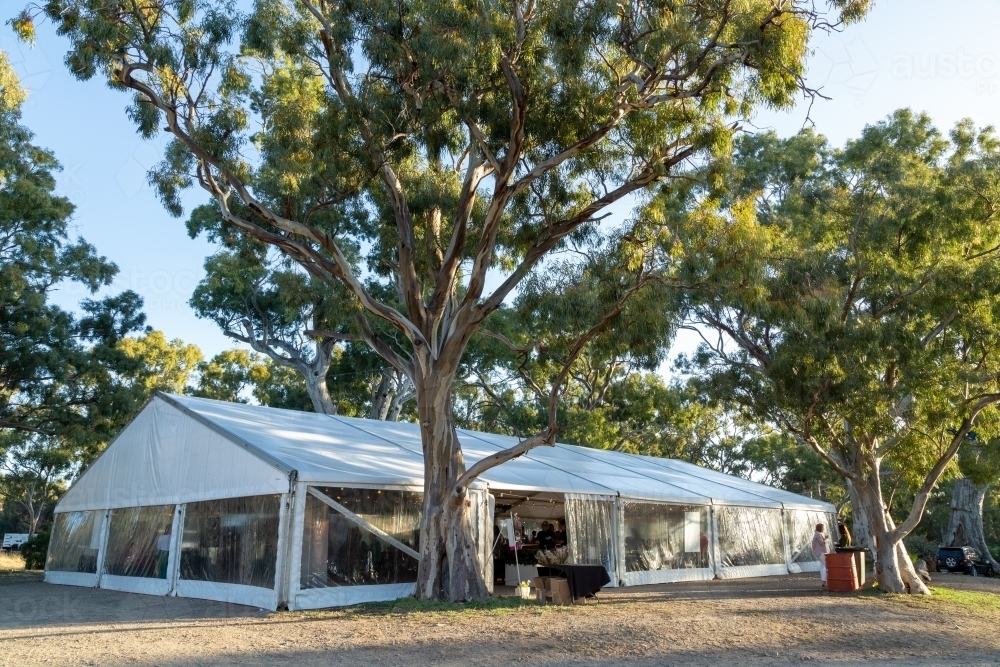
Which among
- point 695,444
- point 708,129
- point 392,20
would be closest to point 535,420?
point 695,444

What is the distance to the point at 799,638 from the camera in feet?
28.4

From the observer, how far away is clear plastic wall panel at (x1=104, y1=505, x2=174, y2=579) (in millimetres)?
12836

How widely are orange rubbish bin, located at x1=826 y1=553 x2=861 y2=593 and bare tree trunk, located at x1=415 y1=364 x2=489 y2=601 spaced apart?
665 centimetres

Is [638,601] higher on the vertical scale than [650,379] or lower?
lower

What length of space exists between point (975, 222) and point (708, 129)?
551 cm

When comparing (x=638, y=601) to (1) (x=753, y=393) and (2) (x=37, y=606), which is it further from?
(2) (x=37, y=606)

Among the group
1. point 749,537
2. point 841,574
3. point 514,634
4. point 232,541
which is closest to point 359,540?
point 232,541

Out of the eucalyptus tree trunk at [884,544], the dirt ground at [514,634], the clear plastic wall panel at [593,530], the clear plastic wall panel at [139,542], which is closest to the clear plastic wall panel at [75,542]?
the clear plastic wall panel at [139,542]

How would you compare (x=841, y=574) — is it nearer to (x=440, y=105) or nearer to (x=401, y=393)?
(x=440, y=105)

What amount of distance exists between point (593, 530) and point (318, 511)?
5.62 meters

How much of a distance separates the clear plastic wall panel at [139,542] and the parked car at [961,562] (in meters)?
20.7

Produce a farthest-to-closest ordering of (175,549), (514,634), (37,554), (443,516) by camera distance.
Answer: (37,554) → (175,549) → (443,516) → (514,634)

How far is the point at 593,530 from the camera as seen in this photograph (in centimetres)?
1420

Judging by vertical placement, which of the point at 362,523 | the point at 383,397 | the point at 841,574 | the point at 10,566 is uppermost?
the point at 383,397
